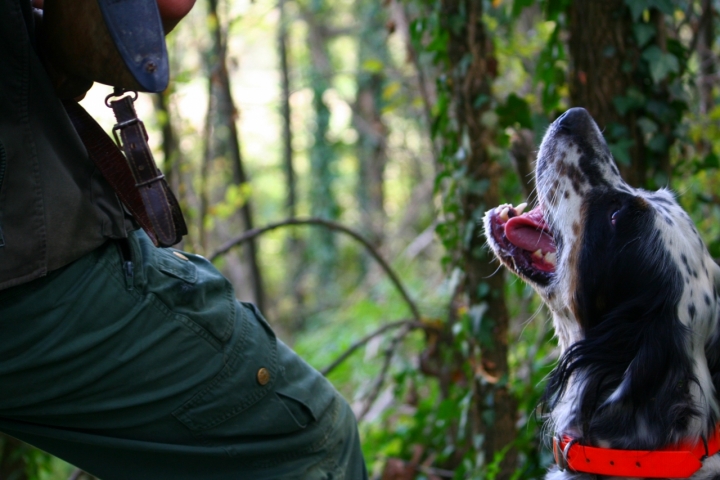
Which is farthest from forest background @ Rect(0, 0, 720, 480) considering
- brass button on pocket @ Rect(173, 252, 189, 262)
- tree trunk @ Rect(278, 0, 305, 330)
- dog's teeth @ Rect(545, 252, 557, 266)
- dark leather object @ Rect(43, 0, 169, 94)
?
tree trunk @ Rect(278, 0, 305, 330)

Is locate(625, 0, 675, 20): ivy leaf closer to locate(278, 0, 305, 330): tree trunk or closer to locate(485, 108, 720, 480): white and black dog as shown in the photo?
locate(485, 108, 720, 480): white and black dog

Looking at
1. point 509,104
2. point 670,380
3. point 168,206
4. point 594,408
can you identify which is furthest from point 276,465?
point 509,104

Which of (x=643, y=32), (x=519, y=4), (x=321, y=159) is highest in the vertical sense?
(x=519, y=4)

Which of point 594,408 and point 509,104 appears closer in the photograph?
point 594,408

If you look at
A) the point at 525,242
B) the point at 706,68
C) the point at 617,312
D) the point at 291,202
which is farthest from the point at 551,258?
the point at 291,202

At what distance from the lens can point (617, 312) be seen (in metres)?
2.19

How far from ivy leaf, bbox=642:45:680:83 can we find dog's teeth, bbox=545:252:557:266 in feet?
3.55

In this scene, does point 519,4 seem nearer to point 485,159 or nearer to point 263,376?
point 485,159

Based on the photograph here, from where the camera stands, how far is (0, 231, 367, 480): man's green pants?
1.61m

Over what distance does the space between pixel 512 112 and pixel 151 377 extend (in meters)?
2.26

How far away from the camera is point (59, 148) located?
167 centimetres

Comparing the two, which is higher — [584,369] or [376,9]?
[376,9]

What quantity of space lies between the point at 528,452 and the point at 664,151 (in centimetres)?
158

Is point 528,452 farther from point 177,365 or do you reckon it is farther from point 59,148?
point 59,148
